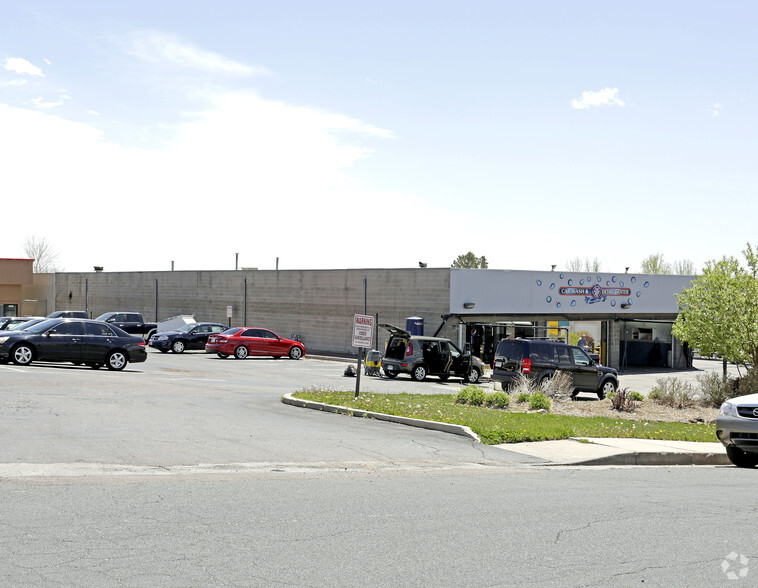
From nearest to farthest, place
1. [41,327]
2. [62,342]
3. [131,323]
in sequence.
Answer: [62,342] < [41,327] < [131,323]

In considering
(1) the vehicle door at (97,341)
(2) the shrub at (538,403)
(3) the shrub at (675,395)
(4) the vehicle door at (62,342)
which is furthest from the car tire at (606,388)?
(4) the vehicle door at (62,342)

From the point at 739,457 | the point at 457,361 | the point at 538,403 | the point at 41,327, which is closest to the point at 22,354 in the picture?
the point at 41,327

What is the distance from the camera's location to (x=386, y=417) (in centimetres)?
1662

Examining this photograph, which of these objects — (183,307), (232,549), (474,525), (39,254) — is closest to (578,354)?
(474,525)

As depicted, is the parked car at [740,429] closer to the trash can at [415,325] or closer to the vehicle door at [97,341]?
the vehicle door at [97,341]

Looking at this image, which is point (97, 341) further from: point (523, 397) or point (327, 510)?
point (327, 510)

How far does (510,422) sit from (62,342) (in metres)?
15.8

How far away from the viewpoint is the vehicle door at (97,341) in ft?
85.4

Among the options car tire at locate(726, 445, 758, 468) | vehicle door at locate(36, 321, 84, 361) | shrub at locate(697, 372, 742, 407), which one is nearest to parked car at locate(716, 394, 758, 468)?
car tire at locate(726, 445, 758, 468)

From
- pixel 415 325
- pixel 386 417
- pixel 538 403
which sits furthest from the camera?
pixel 415 325

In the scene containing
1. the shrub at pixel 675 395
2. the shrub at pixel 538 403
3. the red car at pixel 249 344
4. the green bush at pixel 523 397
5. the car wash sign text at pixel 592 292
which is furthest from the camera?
the car wash sign text at pixel 592 292

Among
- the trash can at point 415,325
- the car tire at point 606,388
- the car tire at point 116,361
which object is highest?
the trash can at point 415,325

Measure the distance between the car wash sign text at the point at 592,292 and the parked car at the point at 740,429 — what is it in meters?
32.1

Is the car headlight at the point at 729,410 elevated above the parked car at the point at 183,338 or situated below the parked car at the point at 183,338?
above
